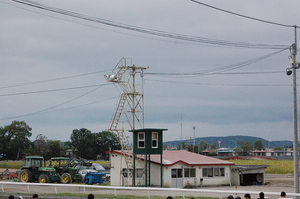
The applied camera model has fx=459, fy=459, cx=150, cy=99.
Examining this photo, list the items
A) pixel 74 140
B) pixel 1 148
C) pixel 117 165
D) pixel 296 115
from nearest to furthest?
pixel 296 115 → pixel 117 165 → pixel 1 148 → pixel 74 140

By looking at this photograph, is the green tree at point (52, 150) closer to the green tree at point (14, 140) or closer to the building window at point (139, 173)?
the green tree at point (14, 140)

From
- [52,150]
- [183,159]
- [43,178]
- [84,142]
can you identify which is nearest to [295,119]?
[183,159]

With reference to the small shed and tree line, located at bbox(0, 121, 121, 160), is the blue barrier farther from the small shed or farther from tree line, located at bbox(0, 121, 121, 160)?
tree line, located at bbox(0, 121, 121, 160)

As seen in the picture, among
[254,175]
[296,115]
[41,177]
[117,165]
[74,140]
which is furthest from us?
[74,140]

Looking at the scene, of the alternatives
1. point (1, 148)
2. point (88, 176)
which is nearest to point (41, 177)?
point (88, 176)

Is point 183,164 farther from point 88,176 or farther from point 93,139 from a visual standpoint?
point 93,139

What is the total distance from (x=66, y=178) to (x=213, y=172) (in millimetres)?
14149

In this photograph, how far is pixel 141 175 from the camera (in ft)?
138

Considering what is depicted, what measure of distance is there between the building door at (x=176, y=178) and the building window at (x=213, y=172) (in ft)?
10.2

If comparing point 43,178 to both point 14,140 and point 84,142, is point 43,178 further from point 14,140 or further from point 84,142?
point 84,142

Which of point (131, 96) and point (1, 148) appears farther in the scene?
point (1, 148)

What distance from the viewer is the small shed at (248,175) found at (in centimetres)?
4584

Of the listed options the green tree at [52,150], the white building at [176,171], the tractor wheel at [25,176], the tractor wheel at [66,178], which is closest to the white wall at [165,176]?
the white building at [176,171]

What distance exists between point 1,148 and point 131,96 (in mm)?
71809
